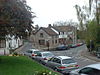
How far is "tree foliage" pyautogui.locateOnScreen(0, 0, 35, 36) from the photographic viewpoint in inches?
777

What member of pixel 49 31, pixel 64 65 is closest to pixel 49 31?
pixel 49 31

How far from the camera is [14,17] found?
20906 mm

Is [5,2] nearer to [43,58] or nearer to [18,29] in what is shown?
[18,29]

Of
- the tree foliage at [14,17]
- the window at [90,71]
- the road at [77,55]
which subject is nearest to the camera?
the window at [90,71]

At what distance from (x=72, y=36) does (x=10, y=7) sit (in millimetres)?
69894

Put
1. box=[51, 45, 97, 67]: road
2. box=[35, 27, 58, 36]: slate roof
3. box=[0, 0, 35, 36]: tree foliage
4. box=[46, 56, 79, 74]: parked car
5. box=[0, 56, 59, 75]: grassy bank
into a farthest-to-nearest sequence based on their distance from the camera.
→ box=[35, 27, 58, 36]: slate roof
box=[51, 45, 97, 67]: road
box=[0, 0, 35, 36]: tree foliage
box=[46, 56, 79, 74]: parked car
box=[0, 56, 59, 75]: grassy bank

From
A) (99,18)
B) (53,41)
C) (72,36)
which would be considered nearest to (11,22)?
(99,18)

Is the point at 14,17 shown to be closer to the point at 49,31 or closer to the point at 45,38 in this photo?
the point at 45,38

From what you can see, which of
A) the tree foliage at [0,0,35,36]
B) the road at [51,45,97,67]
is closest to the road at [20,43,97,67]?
the road at [51,45,97,67]

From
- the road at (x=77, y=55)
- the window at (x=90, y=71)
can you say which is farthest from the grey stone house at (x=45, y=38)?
the window at (x=90, y=71)

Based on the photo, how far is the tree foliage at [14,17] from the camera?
19734 mm

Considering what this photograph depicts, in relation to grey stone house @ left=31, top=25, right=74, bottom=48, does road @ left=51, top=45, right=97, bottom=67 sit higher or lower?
lower

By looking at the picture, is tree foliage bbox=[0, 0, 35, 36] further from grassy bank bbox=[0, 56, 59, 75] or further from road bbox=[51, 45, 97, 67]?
road bbox=[51, 45, 97, 67]

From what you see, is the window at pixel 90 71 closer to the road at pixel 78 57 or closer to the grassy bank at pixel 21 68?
the grassy bank at pixel 21 68
